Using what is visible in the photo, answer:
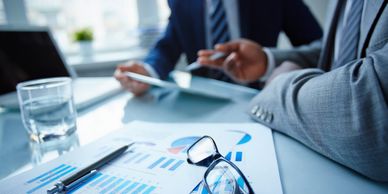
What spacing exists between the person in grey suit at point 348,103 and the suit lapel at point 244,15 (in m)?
0.52

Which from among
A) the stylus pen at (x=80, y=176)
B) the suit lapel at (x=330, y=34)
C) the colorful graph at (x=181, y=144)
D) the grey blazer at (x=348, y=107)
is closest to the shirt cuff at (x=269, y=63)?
the suit lapel at (x=330, y=34)

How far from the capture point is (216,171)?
10.6 inches

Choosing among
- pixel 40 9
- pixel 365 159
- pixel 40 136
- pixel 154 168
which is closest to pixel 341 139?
pixel 365 159

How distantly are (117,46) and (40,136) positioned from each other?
1.36m

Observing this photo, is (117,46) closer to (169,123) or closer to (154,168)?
(169,123)

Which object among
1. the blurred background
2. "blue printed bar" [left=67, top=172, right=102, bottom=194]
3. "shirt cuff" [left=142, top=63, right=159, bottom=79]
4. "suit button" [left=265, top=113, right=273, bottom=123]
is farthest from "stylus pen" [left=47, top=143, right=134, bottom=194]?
the blurred background

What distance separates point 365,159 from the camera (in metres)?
0.26

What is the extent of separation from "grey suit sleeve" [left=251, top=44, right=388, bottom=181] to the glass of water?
0.39m

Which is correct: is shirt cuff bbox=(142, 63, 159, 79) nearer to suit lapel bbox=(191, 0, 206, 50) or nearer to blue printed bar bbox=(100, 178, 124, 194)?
suit lapel bbox=(191, 0, 206, 50)

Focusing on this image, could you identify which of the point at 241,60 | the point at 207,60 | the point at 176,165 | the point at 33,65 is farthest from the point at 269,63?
the point at 33,65

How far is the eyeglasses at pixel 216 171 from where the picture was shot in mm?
240

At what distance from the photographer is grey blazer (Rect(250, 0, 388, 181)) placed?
261 mm

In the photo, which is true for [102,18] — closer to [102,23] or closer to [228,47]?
[102,23]

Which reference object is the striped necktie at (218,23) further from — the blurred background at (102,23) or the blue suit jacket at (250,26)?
the blurred background at (102,23)
